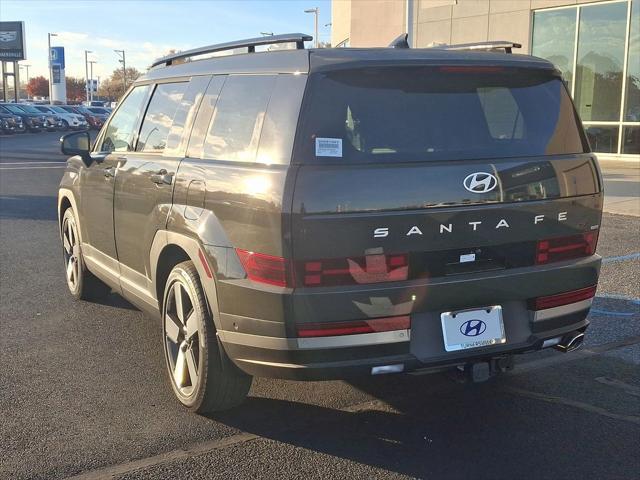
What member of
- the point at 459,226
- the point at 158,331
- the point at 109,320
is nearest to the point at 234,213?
the point at 459,226

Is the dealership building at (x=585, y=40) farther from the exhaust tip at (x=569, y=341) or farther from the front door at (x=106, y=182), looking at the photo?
the exhaust tip at (x=569, y=341)

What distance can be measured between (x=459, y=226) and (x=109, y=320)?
3.47 metres

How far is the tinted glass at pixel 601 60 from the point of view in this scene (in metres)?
19.3

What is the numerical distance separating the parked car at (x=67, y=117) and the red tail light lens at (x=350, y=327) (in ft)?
144

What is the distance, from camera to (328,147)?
3.17 metres

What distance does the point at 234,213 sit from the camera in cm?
335

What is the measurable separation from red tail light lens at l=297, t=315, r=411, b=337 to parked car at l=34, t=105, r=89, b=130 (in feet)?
144

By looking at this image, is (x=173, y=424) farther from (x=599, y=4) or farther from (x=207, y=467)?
(x=599, y=4)

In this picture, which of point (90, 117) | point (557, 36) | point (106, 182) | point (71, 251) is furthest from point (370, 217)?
point (90, 117)

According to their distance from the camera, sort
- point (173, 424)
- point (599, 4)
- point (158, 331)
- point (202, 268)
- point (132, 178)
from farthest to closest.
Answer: point (599, 4) < point (158, 331) < point (132, 178) < point (173, 424) < point (202, 268)

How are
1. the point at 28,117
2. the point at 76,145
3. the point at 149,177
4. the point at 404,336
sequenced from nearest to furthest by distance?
the point at 404,336 → the point at 149,177 → the point at 76,145 → the point at 28,117

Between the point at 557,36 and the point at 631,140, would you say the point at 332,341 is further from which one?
the point at 557,36

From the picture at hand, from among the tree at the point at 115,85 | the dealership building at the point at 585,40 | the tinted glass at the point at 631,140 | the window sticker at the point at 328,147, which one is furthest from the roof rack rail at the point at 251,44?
the tree at the point at 115,85

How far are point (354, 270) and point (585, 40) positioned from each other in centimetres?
1970
